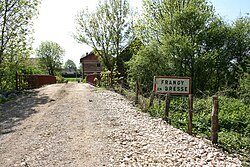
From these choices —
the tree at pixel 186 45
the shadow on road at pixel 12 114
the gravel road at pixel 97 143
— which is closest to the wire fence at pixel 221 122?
the gravel road at pixel 97 143

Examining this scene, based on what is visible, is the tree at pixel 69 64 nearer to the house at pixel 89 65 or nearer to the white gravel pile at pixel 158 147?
the house at pixel 89 65

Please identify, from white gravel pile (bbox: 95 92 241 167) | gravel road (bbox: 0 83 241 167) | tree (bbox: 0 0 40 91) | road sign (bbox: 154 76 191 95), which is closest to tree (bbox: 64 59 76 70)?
tree (bbox: 0 0 40 91)

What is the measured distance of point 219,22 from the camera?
16.0 meters

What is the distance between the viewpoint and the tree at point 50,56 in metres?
57.8

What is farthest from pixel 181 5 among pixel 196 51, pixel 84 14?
pixel 84 14

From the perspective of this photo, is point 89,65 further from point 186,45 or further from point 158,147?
point 158,147

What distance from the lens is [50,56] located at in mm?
58531

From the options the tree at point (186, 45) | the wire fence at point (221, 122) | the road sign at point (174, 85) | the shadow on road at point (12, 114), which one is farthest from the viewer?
the tree at point (186, 45)

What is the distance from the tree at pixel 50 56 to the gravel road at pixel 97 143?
50.6 meters

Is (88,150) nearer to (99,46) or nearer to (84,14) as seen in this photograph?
(99,46)

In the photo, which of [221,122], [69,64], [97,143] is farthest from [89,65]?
[69,64]

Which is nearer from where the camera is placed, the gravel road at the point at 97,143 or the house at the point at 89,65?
the gravel road at the point at 97,143

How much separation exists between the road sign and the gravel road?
115cm

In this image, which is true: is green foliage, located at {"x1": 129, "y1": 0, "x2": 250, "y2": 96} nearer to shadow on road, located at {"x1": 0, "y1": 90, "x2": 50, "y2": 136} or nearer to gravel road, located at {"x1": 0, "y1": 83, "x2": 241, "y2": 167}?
gravel road, located at {"x1": 0, "y1": 83, "x2": 241, "y2": 167}
